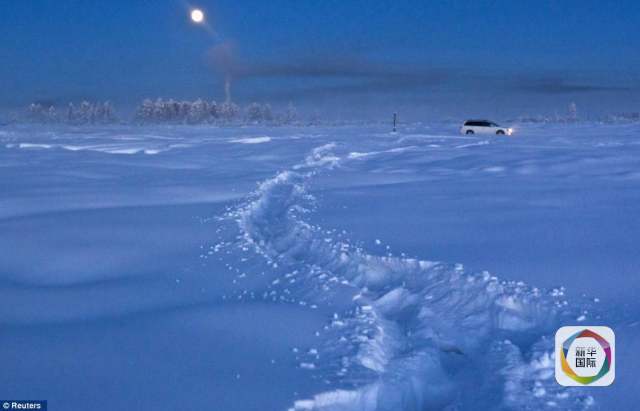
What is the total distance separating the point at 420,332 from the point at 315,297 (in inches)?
40.8

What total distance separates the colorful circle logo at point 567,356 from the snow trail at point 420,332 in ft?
0.31

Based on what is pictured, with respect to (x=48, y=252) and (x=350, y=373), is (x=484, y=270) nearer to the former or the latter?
(x=350, y=373)

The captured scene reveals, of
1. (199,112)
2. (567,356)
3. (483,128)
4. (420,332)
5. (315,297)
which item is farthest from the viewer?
(199,112)

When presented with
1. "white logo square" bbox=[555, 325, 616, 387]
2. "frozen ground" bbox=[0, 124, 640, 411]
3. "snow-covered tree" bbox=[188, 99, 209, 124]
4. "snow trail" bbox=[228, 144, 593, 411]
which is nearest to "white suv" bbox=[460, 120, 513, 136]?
"frozen ground" bbox=[0, 124, 640, 411]

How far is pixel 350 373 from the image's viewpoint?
11.3ft

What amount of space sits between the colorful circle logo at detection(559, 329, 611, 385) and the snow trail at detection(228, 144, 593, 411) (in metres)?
0.09

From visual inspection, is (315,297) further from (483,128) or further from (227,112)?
(227,112)

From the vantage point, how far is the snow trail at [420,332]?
332 centimetres

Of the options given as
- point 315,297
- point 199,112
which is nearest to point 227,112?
point 199,112

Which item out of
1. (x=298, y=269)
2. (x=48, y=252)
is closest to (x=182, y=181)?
(x=48, y=252)

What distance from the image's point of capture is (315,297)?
188 inches

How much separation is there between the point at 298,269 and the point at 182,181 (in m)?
7.45

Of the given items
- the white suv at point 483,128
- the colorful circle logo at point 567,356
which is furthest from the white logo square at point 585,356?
the white suv at point 483,128

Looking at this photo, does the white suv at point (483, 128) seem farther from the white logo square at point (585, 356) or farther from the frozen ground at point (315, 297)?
the white logo square at point (585, 356)
